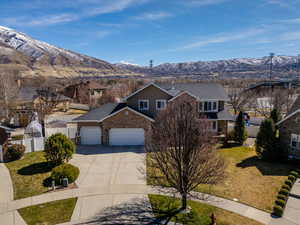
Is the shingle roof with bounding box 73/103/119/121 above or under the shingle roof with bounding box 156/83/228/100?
under

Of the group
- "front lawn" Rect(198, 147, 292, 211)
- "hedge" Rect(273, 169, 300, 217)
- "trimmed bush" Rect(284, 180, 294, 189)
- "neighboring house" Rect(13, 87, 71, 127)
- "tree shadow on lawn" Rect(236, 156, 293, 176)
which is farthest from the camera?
"neighboring house" Rect(13, 87, 71, 127)

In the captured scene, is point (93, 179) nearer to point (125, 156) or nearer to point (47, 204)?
point (47, 204)

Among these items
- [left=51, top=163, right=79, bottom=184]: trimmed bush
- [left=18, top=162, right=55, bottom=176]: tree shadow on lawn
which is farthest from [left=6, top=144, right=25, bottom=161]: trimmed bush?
[left=51, top=163, right=79, bottom=184]: trimmed bush

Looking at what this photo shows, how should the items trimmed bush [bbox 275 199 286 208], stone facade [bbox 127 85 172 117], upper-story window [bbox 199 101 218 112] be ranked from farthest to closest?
1. upper-story window [bbox 199 101 218 112]
2. stone facade [bbox 127 85 172 117]
3. trimmed bush [bbox 275 199 286 208]

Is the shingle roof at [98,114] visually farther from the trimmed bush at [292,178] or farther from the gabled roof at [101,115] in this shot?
the trimmed bush at [292,178]

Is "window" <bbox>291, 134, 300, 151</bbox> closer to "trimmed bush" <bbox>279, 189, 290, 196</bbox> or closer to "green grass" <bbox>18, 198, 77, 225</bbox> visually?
"trimmed bush" <bbox>279, 189, 290, 196</bbox>

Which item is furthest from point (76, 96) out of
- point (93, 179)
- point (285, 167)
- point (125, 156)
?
point (285, 167)

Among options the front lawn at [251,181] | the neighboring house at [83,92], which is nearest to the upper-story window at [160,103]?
the front lawn at [251,181]
